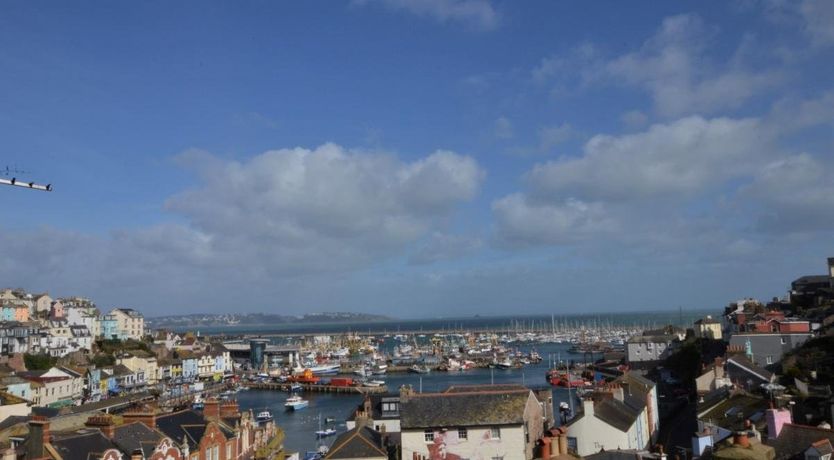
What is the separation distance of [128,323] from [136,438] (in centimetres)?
11760

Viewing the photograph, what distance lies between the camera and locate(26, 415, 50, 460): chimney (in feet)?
76.2

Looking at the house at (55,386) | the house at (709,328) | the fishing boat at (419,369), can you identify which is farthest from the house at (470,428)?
the fishing boat at (419,369)

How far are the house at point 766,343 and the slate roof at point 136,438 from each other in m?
49.1

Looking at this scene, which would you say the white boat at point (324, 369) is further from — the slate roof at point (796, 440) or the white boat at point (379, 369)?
the slate roof at point (796, 440)

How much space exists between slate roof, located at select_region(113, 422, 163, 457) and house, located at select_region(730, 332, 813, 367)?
49.1 m

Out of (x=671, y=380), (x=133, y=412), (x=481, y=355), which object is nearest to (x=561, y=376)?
(x=671, y=380)

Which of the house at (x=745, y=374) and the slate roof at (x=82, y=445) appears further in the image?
the house at (x=745, y=374)

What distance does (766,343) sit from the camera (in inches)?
2333

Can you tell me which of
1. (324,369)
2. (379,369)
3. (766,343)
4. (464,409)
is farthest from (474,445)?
(324,369)

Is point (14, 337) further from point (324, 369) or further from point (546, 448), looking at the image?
point (546, 448)

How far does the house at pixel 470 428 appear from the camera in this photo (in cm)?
Result: 2764

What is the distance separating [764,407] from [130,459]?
25298mm

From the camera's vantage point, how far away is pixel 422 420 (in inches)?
1113

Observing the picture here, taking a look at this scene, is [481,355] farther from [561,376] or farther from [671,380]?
[671,380]
